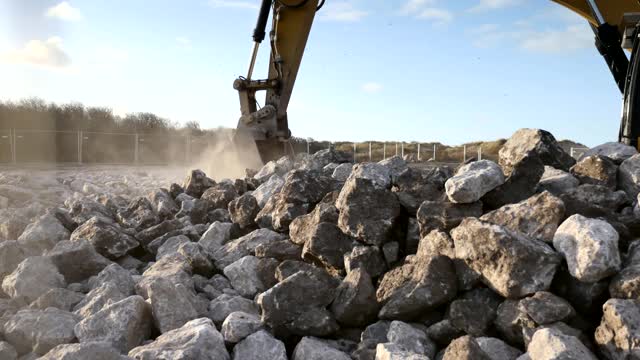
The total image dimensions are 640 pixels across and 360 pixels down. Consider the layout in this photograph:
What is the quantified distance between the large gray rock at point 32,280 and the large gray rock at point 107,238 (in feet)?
1.60

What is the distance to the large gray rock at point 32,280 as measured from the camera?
10.9 ft

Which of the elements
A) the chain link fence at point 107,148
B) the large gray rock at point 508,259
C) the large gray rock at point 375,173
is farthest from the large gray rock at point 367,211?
the chain link fence at point 107,148

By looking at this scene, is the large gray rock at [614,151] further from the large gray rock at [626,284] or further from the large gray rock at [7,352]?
the large gray rock at [7,352]

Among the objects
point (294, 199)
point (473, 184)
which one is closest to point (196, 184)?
point (294, 199)

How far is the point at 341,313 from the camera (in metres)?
2.84

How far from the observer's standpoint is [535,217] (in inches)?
117

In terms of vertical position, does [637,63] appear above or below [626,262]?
above

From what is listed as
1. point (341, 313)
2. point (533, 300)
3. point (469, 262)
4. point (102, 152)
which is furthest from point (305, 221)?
point (102, 152)

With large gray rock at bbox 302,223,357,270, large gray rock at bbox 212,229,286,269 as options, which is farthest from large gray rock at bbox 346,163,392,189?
large gray rock at bbox 212,229,286,269

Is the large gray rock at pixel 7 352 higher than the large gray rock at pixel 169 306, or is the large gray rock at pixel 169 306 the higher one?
the large gray rock at pixel 169 306

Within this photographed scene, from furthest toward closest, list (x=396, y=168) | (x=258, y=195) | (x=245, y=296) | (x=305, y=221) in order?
(x=258, y=195) < (x=396, y=168) < (x=305, y=221) < (x=245, y=296)

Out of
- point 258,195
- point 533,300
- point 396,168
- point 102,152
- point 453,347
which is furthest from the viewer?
point 102,152

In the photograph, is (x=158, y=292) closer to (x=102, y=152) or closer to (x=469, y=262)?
(x=469, y=262)

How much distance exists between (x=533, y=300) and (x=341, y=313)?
0.86 metres
